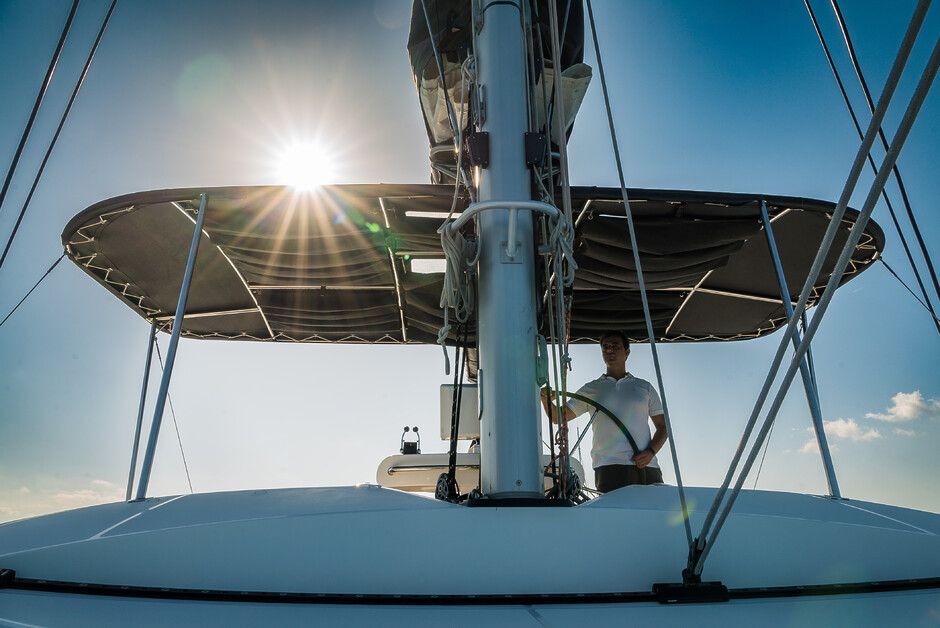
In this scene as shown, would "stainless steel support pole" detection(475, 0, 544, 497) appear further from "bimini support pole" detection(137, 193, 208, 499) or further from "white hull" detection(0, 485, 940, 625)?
"bimini support pole" detection(137, 193, 208, 499)

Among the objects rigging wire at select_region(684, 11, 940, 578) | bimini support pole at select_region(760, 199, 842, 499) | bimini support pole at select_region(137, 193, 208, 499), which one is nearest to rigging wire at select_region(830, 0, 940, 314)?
bimini support pole at select_region(760, 199, 842, 499)

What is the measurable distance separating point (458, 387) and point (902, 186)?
1447 millimetres

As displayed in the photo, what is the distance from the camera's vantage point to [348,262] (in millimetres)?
3172

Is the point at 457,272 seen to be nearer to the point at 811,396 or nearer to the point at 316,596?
the point at 316,596

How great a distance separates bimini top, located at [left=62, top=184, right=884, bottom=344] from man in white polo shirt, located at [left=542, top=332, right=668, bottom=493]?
62 cm

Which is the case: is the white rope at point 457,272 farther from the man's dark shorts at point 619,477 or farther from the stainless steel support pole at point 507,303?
the man's dark shorts at point 619,477

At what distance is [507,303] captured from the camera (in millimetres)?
1590

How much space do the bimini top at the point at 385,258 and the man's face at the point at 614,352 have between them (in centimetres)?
43

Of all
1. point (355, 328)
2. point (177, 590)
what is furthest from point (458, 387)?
point (355, 328)

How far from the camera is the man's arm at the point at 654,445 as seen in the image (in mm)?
2510

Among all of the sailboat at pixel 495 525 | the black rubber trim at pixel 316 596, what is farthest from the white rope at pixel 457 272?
the black rubber trim at pixel 316 596

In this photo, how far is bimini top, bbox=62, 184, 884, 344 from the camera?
2525mm

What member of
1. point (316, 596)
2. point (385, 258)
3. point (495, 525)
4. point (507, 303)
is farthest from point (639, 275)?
point (385, 258)

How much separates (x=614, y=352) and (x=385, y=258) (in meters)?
1.29
